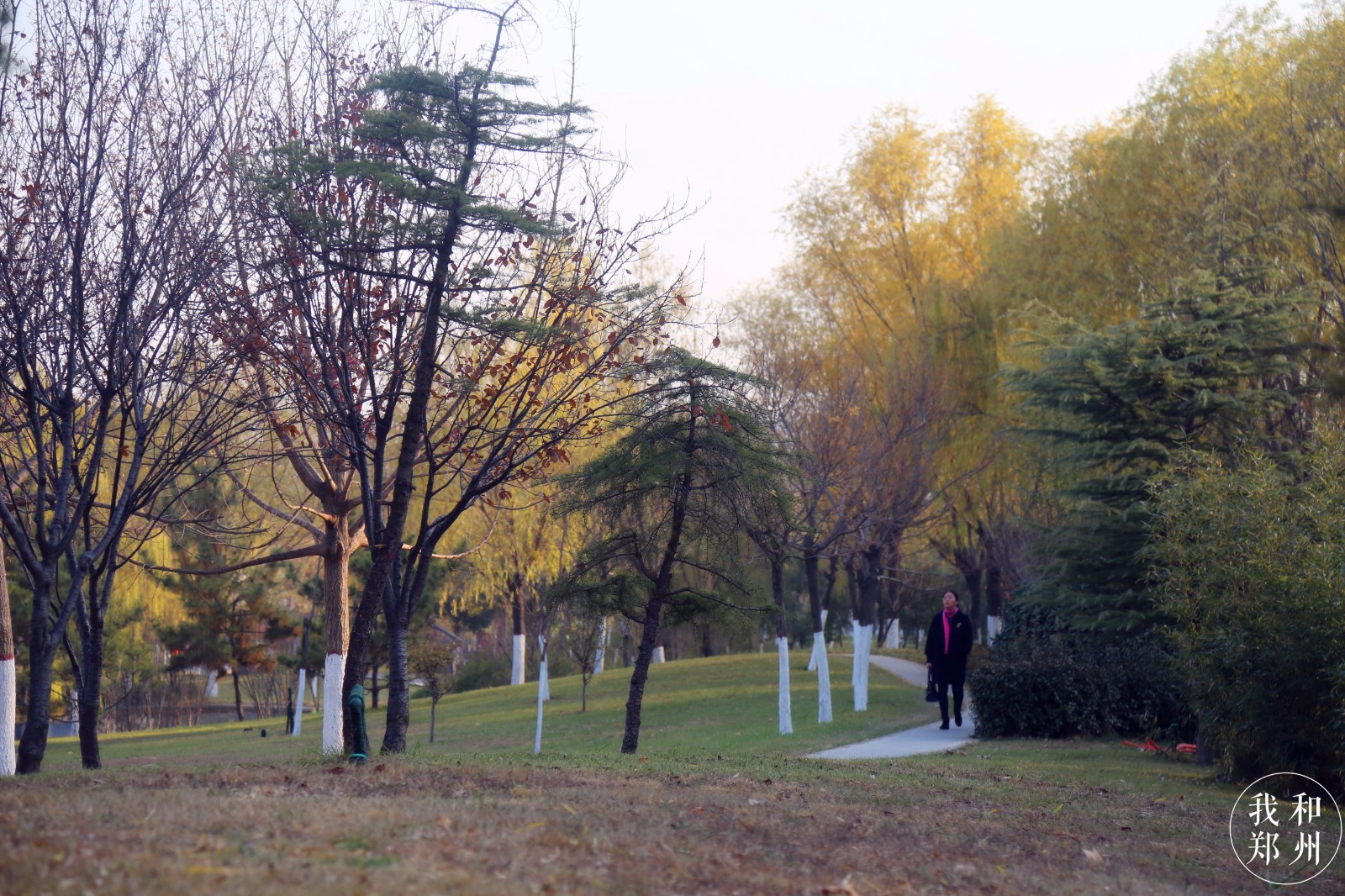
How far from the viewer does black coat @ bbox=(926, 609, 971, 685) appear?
47.1 ft

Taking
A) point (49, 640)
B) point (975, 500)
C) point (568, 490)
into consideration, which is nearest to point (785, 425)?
point (975, 500)

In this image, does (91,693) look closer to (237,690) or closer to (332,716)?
(332,716)

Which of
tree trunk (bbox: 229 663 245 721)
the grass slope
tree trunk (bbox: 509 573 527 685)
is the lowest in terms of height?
tree trunk (bbox: 229 663 245 721)

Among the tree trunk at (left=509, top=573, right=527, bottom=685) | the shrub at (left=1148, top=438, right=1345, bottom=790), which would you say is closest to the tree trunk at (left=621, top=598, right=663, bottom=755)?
the shrub at (left=1148, top=438, right=1345, bottom=790)

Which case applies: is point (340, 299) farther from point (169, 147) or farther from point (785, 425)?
point (785, 425)

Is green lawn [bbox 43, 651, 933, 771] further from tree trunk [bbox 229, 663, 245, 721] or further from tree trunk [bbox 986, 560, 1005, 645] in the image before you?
tree trunk [bbox 986, 560, 1005, 645]

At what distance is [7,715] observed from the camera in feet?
33.4

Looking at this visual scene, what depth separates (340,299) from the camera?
9672mm

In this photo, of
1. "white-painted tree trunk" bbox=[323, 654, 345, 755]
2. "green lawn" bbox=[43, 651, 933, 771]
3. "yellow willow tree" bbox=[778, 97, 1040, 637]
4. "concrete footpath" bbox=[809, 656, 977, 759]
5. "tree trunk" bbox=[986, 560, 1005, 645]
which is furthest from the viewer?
"tree trunk" bbox=[986, 560, 1005, 645]

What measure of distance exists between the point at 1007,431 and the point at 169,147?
14.4m

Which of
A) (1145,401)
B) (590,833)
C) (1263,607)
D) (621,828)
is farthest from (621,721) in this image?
(590,833)

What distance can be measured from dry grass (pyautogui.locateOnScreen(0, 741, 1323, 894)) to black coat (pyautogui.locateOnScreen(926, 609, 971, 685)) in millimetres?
4082

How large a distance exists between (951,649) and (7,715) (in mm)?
10857

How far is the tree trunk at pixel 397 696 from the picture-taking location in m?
10.5
